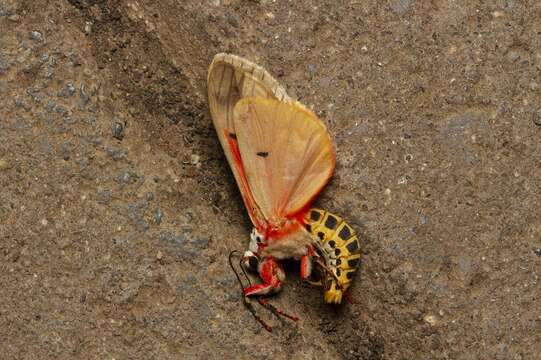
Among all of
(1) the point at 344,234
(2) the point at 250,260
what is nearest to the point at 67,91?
(2) the point at 250,260

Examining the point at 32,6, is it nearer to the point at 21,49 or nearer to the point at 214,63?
the point at 21,49

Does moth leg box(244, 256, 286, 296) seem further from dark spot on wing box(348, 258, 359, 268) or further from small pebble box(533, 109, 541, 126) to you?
small pebble box(533, 109, 541, 126)

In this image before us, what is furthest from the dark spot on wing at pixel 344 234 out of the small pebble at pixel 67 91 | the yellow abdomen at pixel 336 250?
the small pebble at pixel 67 91

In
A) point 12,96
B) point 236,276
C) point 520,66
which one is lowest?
point 236,276

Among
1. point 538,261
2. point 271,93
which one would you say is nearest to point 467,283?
point 538,261

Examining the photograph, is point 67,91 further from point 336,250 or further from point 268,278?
point 336,250

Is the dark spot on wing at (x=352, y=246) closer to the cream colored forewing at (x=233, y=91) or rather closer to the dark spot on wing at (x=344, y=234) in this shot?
the dark spot on wing at (x=344, y=234)
